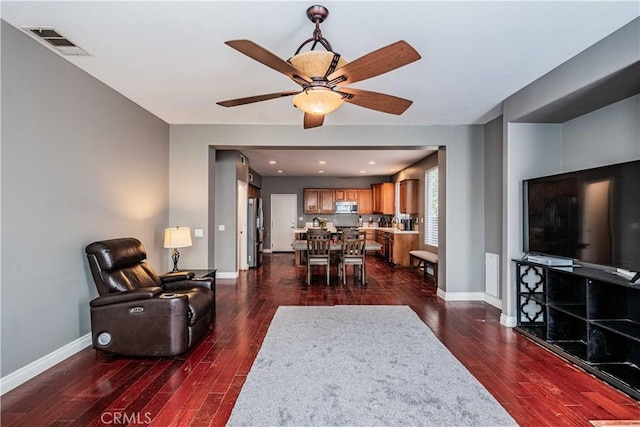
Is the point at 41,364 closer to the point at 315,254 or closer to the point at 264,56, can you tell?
the point at 264,56

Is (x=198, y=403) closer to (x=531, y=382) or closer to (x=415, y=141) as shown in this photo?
(x=531, y=382)

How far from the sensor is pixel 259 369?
270cm

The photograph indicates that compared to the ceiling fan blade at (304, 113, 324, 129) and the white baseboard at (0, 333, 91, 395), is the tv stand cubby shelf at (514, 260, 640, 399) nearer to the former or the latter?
the ceiling fan blade at (304, 113, 324, 129)

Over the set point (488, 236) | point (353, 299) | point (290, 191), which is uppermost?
point (290, 191)

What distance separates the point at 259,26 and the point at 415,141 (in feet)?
10.7

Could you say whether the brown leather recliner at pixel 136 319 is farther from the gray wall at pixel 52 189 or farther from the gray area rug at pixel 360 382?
the gray area rug at pixel 360 382

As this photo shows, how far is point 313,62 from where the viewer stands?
202 centimetres

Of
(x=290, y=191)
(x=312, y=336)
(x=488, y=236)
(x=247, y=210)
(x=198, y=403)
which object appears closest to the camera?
(x=198, y=403)

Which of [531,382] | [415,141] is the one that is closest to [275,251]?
[415,141]

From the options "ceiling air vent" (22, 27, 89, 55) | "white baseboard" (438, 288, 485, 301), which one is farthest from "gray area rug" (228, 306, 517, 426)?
"ceiling air vent" (22, 27, 89, 55)

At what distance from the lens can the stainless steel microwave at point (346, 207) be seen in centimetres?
1095

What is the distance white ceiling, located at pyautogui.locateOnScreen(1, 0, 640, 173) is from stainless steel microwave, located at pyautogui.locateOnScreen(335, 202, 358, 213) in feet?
23.8

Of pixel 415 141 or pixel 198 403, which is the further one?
pixel 415 141

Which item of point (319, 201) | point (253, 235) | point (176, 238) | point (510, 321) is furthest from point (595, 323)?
point (319, 201)
